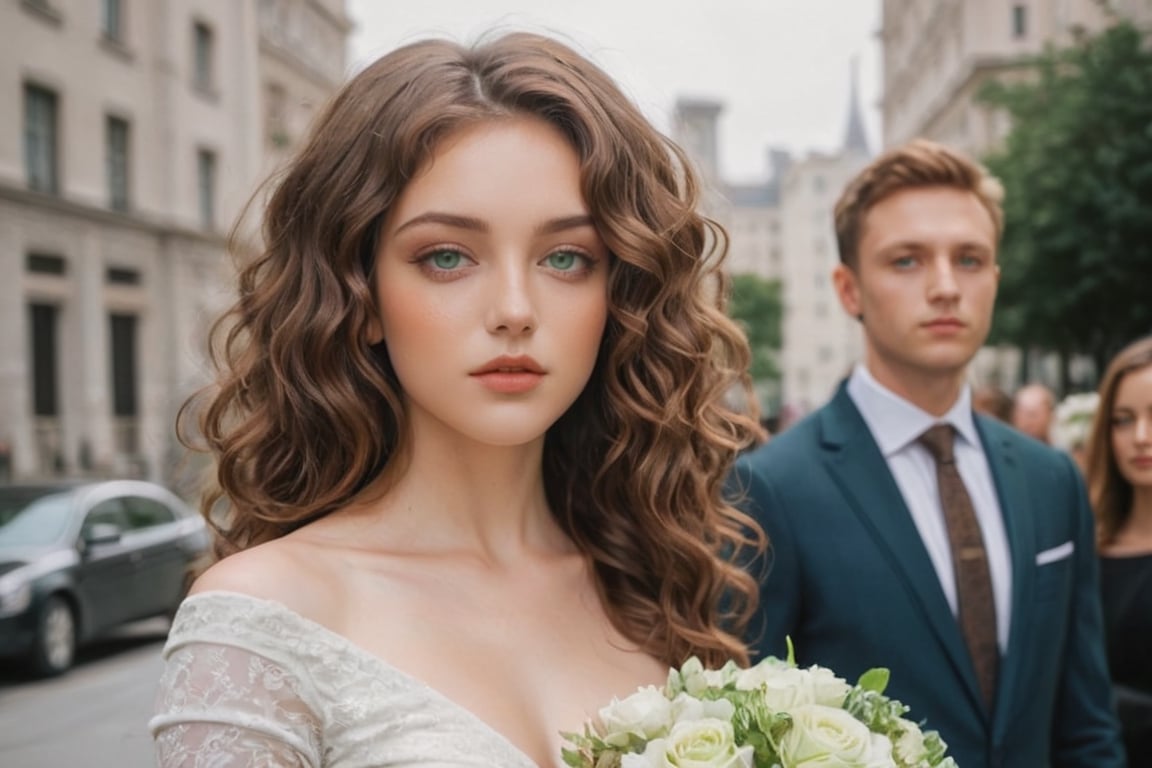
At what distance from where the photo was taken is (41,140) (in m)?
24.7

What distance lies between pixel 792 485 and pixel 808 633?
1.17ft

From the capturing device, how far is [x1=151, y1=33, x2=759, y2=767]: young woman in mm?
1787

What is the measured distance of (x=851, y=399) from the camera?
3.35m

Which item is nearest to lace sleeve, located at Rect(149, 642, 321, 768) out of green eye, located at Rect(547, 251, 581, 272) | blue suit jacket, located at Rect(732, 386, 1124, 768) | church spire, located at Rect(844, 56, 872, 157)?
green eye, located at Rect(547, 251, 581, 272)

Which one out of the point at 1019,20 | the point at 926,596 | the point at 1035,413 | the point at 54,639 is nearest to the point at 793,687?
the point at 926,596

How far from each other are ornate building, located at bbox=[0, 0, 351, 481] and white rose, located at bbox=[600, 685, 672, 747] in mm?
19159

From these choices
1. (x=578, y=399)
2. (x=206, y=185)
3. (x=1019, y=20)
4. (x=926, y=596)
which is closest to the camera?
(x=578, y=399)

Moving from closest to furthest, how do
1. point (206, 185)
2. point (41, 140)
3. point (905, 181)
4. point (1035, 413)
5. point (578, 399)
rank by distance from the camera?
point (578, 399) < point (905, 181) < point (1035, 413) < point (41, 140) < point (206, 185)

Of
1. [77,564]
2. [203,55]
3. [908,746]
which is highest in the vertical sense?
[203,55]

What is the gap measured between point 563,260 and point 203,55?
3200 centimetres

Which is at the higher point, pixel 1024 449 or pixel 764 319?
pixel 764 319

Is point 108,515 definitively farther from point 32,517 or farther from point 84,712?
point 84,712

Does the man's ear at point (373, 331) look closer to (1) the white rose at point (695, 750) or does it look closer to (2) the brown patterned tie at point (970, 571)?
(1) the white rose at point (695, 750)

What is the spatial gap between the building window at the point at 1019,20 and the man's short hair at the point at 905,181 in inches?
1931
